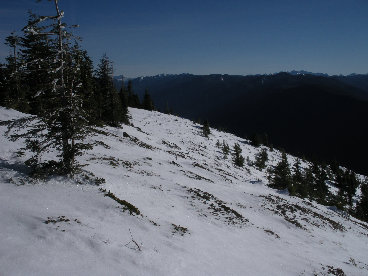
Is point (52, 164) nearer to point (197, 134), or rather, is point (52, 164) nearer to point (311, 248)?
point (311, 248)

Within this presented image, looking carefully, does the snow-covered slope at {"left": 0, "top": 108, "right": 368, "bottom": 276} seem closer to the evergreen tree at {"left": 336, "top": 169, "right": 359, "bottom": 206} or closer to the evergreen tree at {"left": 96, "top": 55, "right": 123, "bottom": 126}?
the evergreen tree at {"left": 96, "top": 55, "right": 123, "bottom": 126}

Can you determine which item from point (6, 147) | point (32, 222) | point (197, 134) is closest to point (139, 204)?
point (32, 222)

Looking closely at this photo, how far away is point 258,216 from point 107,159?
1436cm

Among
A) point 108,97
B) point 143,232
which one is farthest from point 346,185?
point 143,232

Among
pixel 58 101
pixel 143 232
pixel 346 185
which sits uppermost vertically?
pixel 58 101

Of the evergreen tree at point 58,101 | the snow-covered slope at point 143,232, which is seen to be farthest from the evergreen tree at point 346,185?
the evergreen tree at point 58,101

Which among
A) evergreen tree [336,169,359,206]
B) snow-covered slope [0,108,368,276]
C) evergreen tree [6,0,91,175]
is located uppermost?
evergreen tree [6,0,91,175]

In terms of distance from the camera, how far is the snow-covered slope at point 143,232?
8.52 metres

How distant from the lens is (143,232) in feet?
38.2

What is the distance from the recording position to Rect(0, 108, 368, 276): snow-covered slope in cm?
852

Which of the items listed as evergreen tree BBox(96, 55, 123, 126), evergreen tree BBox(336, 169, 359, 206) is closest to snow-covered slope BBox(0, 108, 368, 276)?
evergreen tree BBox(96, 55, 123, 126)

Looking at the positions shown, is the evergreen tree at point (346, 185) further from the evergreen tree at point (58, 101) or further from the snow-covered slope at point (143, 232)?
the evergreen tree at point (58, 101)

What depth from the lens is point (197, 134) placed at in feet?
281

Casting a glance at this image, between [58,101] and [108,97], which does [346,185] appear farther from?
[58,101]
